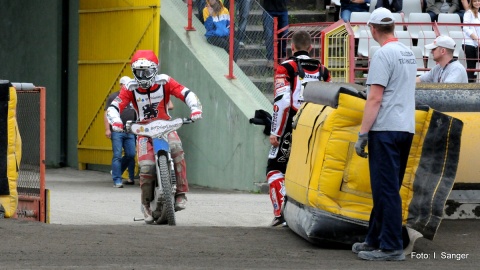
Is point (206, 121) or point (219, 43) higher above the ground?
point (219, 43)

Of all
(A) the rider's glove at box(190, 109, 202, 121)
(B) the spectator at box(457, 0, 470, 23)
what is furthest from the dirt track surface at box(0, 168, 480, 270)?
(B) the spectator at box(457, 0, 470, 23)

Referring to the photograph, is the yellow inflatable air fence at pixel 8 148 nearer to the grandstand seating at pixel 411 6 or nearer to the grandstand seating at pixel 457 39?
the grandstand seating at pixel 457 39

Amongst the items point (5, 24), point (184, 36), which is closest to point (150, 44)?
point (184, 36)

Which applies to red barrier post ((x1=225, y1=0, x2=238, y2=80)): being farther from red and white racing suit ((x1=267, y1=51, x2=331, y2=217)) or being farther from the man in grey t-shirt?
red and white racing suit ((x1=267, y1=51, x2=331, y2=217))

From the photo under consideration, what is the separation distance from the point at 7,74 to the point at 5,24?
3.30 ft

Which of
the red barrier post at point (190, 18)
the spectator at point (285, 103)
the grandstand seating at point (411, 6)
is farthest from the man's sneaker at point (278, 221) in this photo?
the grandstand seating at point (411, 6)

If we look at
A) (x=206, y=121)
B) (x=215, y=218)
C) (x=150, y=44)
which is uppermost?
(x=150, y=44)

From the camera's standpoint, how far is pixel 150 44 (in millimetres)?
18203

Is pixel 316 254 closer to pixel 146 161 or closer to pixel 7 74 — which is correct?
pixel 146 161

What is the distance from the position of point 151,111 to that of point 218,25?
250 inches

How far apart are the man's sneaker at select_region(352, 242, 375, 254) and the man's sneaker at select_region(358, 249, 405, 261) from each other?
0.14 m

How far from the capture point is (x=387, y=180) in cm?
855

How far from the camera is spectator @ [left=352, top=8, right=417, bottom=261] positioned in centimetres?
853

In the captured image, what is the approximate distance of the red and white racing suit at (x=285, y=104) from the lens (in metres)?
11.3
